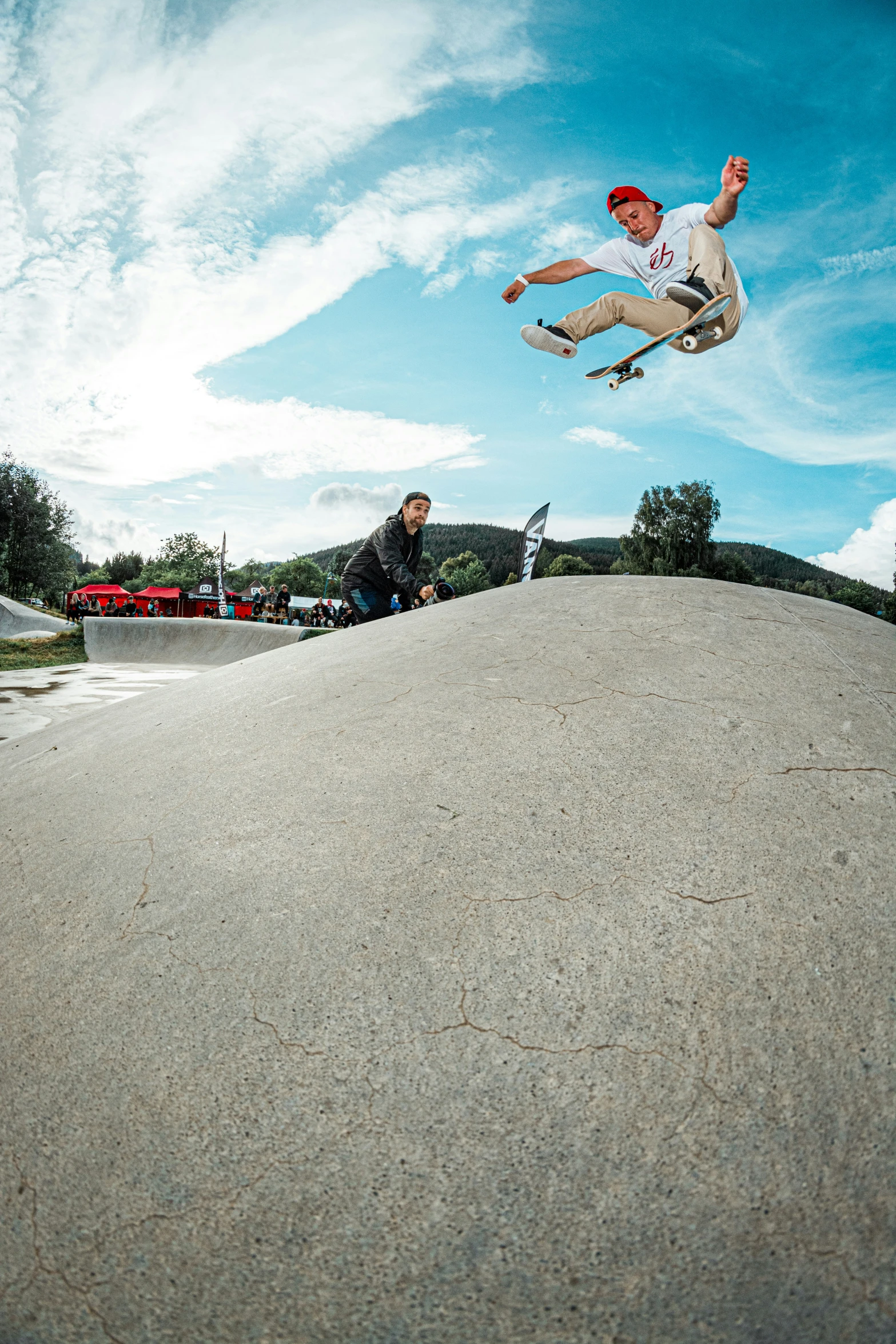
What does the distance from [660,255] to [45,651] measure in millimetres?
13349

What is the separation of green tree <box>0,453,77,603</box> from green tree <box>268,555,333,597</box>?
220 feet

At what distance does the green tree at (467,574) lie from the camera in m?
84.8

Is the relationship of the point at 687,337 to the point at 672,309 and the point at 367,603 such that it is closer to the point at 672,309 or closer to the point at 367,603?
the point at 672,309

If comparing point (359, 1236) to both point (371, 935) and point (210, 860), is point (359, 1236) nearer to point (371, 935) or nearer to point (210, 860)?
point (371, 935)

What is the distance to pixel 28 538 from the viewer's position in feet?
100

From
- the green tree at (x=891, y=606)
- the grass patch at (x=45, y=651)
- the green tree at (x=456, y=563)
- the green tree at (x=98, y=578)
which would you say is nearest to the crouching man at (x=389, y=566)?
the grass patch at (x=45, y=651)

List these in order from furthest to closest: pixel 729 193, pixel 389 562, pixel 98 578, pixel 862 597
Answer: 1. pixel 98 578
2. pixel 862 597
3. pixel 729 193
4. pixel 389 562

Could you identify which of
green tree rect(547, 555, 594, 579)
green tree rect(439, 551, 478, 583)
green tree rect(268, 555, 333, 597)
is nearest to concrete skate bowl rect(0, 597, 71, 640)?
green tree rect(547, 555, 594, 579)

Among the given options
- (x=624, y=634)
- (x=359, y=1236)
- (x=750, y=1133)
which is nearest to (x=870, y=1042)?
(x=750, y=1133)

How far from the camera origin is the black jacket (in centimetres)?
490

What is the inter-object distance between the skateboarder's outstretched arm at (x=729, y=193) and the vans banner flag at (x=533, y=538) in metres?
6.66

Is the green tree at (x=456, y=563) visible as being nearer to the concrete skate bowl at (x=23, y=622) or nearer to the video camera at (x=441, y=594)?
the concrete skate bowl at (x=23, y=622)

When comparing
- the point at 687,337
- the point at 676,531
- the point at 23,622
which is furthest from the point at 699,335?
the point at 676,531

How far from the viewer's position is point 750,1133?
1.21m
